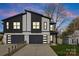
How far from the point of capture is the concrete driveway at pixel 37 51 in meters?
42.1

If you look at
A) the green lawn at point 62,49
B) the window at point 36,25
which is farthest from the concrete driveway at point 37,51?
the window at point 36,25

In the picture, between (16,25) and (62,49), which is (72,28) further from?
(16,25)

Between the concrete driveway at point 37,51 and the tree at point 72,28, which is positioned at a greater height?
the tree at point 72,28

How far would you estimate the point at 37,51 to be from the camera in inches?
1658

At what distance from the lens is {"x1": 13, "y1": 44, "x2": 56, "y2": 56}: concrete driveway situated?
4209cm

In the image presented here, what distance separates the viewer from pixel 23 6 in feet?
138

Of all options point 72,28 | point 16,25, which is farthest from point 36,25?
point 72,28

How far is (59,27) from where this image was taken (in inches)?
1661

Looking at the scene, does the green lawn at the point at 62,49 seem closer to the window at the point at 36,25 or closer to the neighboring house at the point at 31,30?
the neighboring house at the point at 31,30

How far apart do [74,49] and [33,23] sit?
53 centimetres

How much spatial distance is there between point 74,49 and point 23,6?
729 mm

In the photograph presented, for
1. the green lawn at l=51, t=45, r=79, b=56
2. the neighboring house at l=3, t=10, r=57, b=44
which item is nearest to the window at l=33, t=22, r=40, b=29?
the neighboring house at l=3, t=10, r=57, b=44

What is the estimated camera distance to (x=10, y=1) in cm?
4212

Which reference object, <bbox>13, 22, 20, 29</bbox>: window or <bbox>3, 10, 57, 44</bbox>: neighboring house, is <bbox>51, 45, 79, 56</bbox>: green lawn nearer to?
<bbox>3, 10, 57, 44</bbox>: neighboring house
